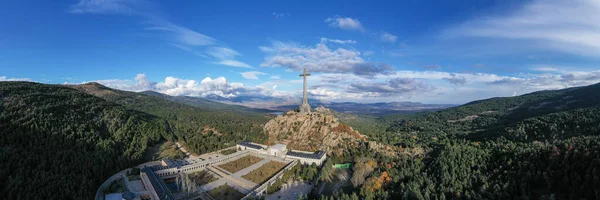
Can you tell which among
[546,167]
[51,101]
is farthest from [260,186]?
[51,101]

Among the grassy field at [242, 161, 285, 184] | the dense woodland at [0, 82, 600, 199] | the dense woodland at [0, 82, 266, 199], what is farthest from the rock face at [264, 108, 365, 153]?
the grassy field at [242, 161, 285, 184]

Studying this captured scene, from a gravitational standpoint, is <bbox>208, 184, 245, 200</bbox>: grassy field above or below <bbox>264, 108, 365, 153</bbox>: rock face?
below

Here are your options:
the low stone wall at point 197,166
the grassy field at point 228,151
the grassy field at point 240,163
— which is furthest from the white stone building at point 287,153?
the low stone wall at point 197,166

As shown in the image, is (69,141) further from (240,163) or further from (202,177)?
(240,163)

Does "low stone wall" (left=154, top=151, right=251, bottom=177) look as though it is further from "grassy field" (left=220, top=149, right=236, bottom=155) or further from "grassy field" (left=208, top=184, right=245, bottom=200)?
"grassy field" (left=208, top=184, right=245, bottom=200)

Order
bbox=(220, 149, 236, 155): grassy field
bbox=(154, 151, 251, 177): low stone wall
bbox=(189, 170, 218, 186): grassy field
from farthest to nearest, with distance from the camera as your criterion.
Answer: bbox=(220, 149, 236, 155): grassy field
bbox=(154, 151, 251, 177): low stone wall
bbox=(189, 170, 218, 186): grassy field

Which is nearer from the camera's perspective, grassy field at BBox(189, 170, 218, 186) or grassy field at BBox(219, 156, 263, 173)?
grassy field at BBox(189, 170, 218, 186)

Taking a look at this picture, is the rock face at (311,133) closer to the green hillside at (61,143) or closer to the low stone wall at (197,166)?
the low stone wall at (197,166)
